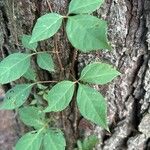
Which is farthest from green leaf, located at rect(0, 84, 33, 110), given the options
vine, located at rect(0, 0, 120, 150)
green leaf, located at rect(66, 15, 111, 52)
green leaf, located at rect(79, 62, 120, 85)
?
green leaf, located at rect(66, 15, 111, 52)

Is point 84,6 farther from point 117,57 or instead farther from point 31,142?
point 31,142

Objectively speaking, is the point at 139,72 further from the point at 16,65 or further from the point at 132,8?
the point at 16,65

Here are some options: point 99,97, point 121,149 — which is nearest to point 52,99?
point 99,97

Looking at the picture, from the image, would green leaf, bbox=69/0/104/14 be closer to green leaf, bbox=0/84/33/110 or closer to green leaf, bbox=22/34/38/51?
green leaf, bbox=22/34/38/51

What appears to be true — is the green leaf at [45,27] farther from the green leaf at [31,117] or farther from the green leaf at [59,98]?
the green leaf at [31,117]

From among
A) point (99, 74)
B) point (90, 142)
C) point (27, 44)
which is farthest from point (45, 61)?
point (90, 142)

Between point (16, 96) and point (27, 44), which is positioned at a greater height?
point (27, 44)
